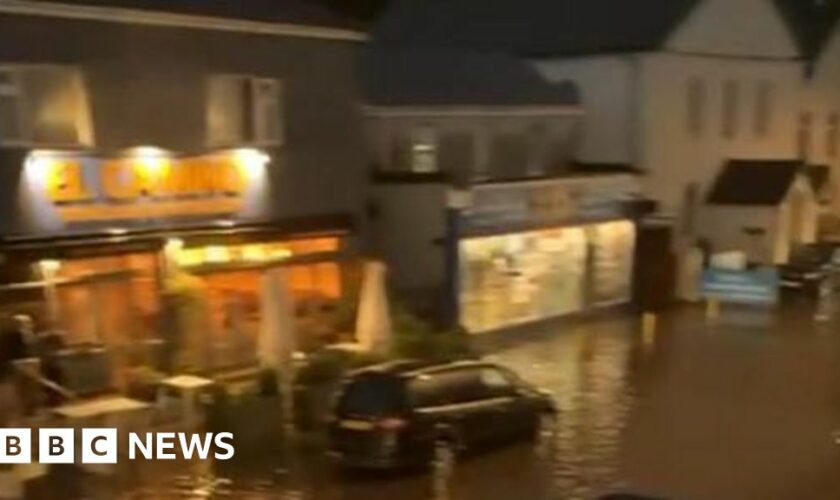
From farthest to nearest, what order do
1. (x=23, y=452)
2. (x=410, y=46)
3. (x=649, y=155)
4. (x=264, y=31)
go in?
(x=410, y=46) < (x=649, y=155) < (x=264, y=31) < (x=23, y=452)

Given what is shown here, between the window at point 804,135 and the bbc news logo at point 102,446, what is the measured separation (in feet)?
109

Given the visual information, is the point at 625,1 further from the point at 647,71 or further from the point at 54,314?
the point at 54,314

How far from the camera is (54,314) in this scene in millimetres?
22500

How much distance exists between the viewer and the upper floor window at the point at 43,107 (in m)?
22.3

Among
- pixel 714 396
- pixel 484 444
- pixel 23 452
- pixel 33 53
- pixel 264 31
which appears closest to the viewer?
pixel 23 452

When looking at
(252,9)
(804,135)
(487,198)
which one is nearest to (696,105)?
(804,135)

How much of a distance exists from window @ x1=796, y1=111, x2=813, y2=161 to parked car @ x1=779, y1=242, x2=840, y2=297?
7.11m

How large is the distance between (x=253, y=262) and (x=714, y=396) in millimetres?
9061

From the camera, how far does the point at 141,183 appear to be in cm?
2417

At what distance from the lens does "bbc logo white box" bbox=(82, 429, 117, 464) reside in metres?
17.7

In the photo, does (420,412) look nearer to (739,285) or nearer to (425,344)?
(425,344)

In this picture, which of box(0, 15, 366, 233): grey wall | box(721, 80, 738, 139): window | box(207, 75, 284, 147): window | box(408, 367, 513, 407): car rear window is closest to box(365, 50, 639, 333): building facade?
box(0, 15, 366, 233): grey wall

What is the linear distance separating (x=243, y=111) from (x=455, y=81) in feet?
41.4

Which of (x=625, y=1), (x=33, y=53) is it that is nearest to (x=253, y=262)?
(x=33, y=53)
